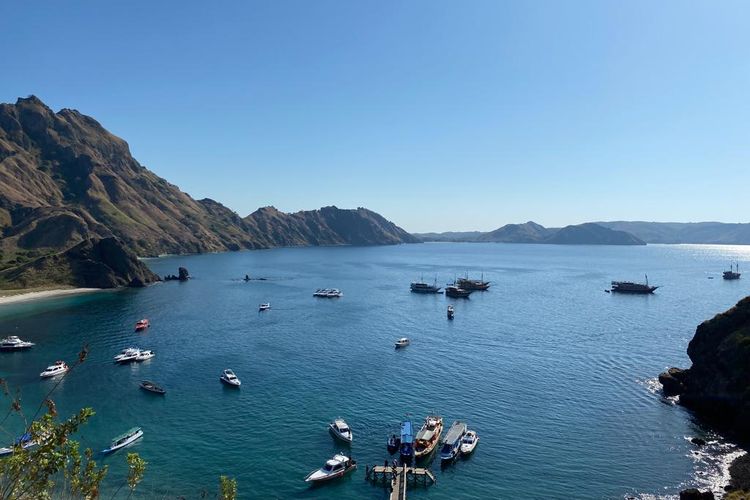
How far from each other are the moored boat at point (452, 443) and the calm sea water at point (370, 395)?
6.61 ft

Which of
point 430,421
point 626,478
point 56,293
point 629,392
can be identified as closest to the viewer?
point 626,478

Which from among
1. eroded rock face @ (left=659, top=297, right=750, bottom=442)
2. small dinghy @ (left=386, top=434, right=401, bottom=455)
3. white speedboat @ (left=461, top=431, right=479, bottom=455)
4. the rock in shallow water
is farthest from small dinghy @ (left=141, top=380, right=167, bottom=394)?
eroded rock face @ (left=659, top=297, right=750, bottom=442)

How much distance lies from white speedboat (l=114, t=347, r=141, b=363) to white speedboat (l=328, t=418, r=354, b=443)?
55761 mm

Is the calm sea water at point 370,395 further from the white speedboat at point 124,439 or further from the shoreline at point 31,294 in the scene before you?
the shoreline at point 31,294

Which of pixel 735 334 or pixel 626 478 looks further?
pixel 735 334

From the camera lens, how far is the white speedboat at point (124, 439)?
6353 centimetres

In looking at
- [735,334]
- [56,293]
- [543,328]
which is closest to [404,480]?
[735,334]

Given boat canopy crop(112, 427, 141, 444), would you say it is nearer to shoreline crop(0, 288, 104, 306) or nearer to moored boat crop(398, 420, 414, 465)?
moored boat crop(398, 420, 414, 465)

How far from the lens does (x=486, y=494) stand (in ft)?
185

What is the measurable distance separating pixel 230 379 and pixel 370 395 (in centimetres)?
2585

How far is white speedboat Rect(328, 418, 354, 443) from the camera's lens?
66812 mm

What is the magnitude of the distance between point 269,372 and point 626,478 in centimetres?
6479

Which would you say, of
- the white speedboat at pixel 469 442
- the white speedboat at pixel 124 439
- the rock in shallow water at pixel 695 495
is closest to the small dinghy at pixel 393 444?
the white speedboat at pixel 469 442

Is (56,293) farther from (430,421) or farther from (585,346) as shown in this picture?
(585,346)
